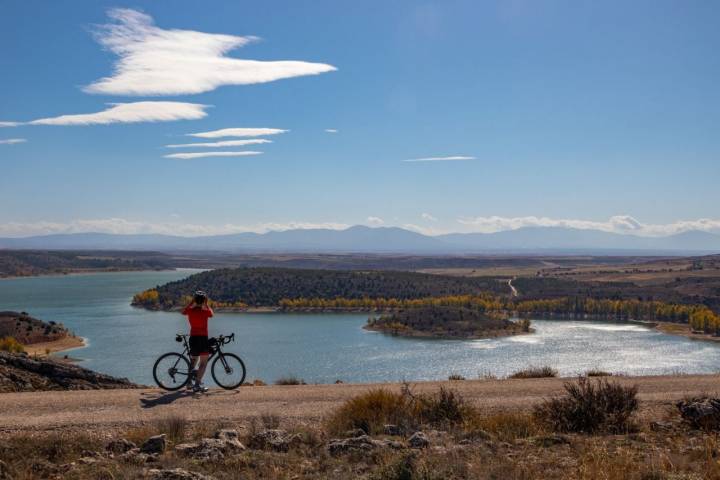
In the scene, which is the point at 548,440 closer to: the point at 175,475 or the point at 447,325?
the point at 175,475

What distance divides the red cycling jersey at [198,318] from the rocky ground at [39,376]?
5087 mm

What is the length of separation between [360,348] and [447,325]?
25034 mm

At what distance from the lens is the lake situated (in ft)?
213

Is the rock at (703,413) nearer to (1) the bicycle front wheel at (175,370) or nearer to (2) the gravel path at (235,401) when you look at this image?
(2) the gravel path at (235,401)

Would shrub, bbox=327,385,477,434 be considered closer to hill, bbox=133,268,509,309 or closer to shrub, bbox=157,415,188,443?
shrub, bbox=157,415,188,443

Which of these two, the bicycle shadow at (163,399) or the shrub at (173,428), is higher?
the shrub at (173,428)

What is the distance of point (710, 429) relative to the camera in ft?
36.3

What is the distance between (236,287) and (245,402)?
14427 cm

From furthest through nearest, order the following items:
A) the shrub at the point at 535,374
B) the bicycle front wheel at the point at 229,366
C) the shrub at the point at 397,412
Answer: the shrub at the point at 535,374
the bicycle front wheel at the point at 229,366
the shrub at the point at 397,412

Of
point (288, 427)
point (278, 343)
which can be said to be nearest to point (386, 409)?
point (288, 427)

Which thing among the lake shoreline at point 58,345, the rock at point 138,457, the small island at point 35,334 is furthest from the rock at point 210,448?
the small island at point 35,334

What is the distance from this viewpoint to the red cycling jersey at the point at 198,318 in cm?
1412

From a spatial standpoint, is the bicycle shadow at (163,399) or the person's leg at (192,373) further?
the person's leg at (192,373)

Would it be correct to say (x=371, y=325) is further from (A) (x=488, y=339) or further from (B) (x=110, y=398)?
(B) (x=110, y=398)
